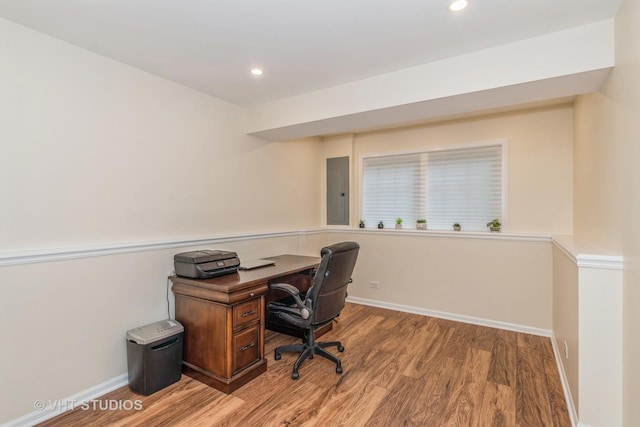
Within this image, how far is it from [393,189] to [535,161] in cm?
168

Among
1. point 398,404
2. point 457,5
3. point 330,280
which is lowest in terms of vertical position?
point 398,404

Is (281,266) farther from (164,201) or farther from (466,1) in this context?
(466,1)

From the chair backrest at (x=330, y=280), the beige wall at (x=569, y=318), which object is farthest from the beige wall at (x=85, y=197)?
the beige wall at (x=569, y=318)

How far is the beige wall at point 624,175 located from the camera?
1510mm

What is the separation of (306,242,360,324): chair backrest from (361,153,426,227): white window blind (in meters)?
1.89

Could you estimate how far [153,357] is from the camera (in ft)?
7.32

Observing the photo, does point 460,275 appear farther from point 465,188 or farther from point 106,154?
point 106,154

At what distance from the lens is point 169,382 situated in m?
2.31

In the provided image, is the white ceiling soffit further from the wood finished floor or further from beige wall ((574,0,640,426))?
the wood finished floor

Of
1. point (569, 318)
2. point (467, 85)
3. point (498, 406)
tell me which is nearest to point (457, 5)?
point (467, 85)

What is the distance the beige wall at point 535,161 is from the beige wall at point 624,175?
99 centimetres

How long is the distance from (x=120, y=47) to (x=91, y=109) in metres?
0.50

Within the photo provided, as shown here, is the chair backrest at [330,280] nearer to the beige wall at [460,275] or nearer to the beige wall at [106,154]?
the beige wall at [106,154]

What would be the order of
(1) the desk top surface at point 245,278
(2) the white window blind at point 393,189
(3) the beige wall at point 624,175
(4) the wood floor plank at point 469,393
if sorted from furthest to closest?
1. (2) the white window blind at point 393,189
2. (1) the desk top surface at point 245,278
3. (4) the wood floor plank at point 469,393
4. (3) the beige wall at point 624,175
